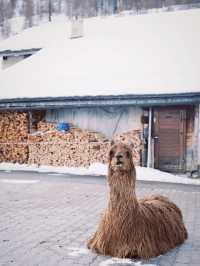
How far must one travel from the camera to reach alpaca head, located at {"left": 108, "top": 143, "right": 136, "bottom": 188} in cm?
536

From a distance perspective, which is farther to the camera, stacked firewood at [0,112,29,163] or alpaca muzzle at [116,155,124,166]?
stacked firewood at [0,112,29,163]

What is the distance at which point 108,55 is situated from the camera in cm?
2012

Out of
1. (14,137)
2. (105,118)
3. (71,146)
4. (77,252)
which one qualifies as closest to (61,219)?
(77,252)

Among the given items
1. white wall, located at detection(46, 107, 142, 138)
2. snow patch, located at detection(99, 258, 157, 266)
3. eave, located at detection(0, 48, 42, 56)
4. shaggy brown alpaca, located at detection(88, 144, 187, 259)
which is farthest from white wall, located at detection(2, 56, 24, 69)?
snow patch, located at detection(99, 258, 157, 266)

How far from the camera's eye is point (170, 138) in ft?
54.5

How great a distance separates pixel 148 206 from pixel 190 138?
10.6m

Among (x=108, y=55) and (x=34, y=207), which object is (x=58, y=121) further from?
(x=34, y=207)

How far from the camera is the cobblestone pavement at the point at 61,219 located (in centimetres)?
565

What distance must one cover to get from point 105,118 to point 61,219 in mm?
10006

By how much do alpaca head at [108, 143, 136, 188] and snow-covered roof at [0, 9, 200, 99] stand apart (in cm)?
1078

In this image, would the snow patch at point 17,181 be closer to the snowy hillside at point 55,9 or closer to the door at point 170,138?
the door at point 170,138

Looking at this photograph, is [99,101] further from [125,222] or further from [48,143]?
[125,222]

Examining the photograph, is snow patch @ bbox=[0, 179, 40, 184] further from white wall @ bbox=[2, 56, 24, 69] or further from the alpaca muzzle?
white wall @ bbox=[2, 56, 24, 69]

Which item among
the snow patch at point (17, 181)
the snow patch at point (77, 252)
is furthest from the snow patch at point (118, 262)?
the snow patch at point (17, 181)
